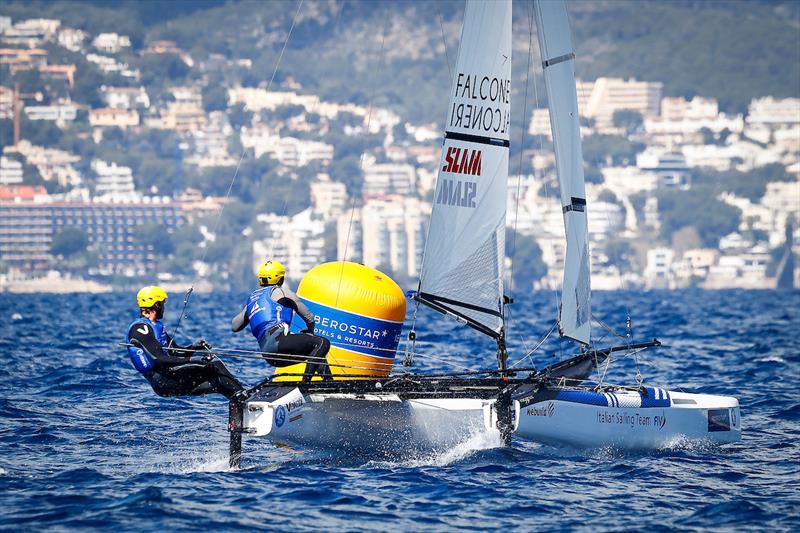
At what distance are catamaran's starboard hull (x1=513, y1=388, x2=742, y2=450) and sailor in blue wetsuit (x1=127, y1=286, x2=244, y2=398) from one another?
2.42 m

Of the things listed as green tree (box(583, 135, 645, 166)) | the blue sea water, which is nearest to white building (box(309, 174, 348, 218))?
green tree (box(583, 135, 645, 166))

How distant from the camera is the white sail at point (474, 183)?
12492 mm

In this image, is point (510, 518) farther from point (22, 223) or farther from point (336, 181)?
point (336, 181)

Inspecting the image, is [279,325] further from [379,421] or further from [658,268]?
[658,268]

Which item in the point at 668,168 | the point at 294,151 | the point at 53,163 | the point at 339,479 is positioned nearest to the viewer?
the point at 339,479

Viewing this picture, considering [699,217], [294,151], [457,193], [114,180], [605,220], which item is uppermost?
[294,151]

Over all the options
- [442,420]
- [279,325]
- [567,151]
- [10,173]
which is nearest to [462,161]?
[567,151]

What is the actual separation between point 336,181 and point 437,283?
164442 millimetres

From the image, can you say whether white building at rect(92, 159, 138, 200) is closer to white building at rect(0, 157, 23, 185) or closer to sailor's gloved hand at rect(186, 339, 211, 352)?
white building at rect(0, 157, 23, 185)

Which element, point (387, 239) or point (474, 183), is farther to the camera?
point (387, 239)

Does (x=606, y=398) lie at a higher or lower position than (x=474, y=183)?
lower

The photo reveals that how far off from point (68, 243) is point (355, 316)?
128m

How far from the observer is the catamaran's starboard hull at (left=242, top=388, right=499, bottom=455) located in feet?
37.0

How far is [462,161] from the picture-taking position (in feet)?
41.0
